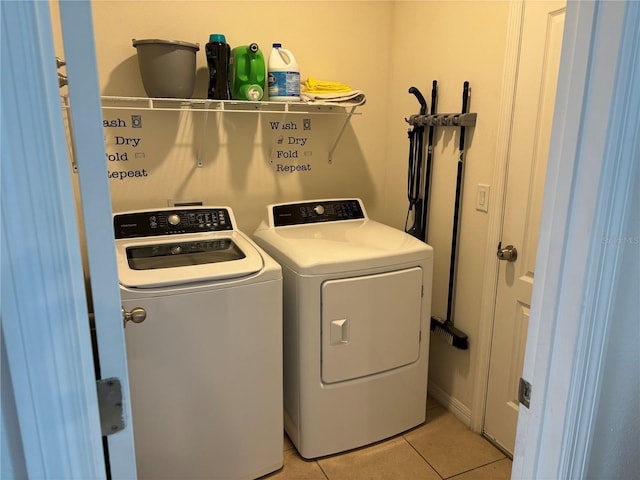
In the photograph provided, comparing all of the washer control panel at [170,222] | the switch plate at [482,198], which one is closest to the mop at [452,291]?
the switch plate at [482,198]

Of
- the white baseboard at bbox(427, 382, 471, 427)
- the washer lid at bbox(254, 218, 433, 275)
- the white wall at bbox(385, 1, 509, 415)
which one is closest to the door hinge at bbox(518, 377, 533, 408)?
the washer lid at bbox(254, 218, 433, 275)

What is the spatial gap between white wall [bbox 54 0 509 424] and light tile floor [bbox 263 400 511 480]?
0.23 meters

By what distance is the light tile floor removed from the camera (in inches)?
82.5

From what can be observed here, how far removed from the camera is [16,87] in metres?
0.56

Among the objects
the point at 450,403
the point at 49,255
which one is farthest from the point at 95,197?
the point at 450,403

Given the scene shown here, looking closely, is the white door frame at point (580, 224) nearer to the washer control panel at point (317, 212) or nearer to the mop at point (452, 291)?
the mop at point (452, 291)

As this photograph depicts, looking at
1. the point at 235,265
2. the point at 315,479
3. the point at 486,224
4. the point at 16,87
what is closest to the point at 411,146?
the point at 486,224

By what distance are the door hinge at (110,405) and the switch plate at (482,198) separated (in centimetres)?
181

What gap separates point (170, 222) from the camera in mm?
2197

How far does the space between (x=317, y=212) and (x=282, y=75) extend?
0.71m

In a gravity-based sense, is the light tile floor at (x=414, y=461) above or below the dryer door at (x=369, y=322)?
below

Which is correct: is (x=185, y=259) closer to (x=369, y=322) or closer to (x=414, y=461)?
(x=369, y=322)

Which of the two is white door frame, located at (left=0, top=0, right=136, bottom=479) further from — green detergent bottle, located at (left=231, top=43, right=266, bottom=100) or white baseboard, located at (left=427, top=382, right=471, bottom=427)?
white baseboard, located at (left=427, top=382, right=471, bottom=427)

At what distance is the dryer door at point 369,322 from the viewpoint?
202cm
